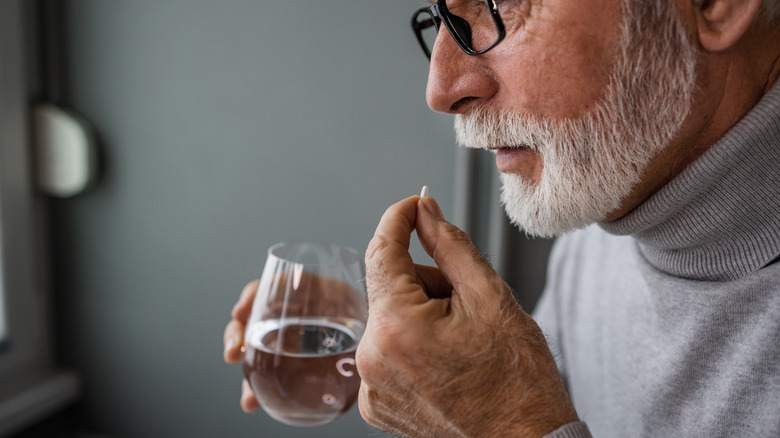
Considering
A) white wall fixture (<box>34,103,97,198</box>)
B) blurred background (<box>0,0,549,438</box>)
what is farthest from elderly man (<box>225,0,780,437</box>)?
white wall fixture (<box>34,103,97,198</box>)

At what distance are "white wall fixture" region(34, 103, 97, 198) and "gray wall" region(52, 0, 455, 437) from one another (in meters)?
0.06

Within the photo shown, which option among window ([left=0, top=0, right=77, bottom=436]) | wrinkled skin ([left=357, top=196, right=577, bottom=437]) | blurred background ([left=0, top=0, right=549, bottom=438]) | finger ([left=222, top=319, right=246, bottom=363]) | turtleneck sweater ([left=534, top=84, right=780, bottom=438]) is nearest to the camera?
wrinkled skin ([left=357, top=196, right=577, bottom=437])

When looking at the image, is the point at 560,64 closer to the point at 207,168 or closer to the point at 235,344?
the point at 235,344

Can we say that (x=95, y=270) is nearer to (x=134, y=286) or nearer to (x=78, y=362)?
(x=134, y=286)

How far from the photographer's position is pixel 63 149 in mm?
1521

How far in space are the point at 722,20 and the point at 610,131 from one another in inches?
6.4

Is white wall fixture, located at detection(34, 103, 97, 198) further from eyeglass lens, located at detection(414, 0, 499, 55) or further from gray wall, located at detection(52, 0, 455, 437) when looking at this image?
eyeglass lens, located at detection(414, 0, 499, 55)

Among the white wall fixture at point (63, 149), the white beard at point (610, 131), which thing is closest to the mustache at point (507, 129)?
the white beard at point (610, 131)

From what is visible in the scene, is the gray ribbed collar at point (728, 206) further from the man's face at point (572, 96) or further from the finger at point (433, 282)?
the finger at point (433, 282)

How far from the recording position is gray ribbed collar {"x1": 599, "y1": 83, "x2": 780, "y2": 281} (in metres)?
0.68

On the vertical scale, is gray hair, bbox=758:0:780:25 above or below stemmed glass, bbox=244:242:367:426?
above

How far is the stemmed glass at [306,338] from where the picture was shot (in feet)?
2.30

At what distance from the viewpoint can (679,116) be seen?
0.69 meters

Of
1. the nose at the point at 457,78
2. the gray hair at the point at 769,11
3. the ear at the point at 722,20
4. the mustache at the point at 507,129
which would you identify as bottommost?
the mustache at the point at 507,129
